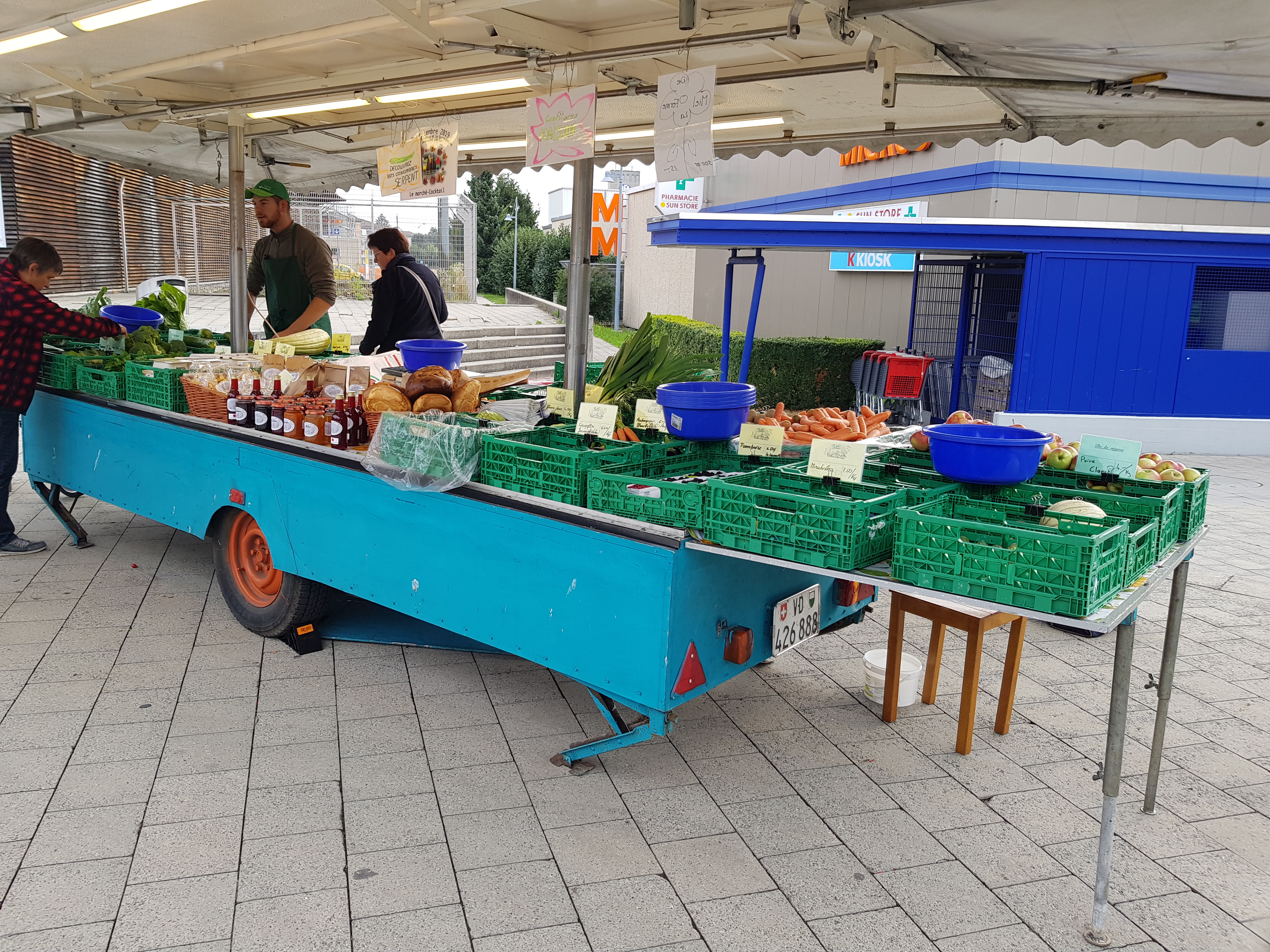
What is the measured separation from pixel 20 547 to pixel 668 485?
15.7 ft

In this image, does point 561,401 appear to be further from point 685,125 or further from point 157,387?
point 157,387

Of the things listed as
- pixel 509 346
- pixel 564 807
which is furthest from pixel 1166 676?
pixel 509 346

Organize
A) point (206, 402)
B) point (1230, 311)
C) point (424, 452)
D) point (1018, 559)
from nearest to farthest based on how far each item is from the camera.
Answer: point (1018, 559) < point (424, 452) < point (206, 402) < point (1230, 311)

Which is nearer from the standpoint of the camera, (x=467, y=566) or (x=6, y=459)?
(x=467, y=566)

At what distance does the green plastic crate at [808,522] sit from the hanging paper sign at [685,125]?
1.39m

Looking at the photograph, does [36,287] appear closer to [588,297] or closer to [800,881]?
[588,297]

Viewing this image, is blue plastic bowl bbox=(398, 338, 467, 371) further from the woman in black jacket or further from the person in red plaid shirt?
the person in red plaid shirt

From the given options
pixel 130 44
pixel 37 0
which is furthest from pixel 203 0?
pixel 130 44

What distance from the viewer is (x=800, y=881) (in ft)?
9.06

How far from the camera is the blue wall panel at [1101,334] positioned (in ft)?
33.5

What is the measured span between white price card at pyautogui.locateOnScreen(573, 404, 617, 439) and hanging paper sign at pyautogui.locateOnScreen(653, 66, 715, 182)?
93 cm

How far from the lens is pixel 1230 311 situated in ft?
34.8

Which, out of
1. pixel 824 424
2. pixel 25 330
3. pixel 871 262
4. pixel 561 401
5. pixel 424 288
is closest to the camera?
pixel 561 401

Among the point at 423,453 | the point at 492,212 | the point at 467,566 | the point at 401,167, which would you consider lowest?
the point at 467,566
